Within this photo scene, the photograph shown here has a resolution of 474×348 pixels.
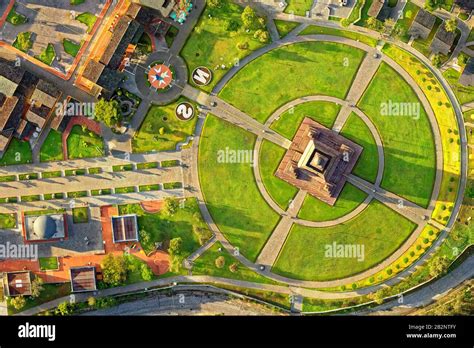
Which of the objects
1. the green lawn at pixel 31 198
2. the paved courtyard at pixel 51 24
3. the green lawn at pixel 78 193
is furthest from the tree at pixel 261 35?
the green lawn at pixel 31 198

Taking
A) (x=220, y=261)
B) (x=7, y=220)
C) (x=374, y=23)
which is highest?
(x=374, y=23)

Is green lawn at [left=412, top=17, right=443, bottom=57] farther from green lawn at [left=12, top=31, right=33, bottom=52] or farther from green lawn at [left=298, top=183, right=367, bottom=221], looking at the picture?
green lawn at [left=12, top=31, right=33, bottom=52]

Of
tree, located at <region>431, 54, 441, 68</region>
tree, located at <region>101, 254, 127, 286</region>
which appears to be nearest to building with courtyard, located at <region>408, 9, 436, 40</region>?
tree, located at <region>431, 54, 441, 68</region>

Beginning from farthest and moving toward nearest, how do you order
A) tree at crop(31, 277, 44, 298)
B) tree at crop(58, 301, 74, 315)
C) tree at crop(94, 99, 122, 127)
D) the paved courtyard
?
1. the paved courtyard
2. tree at crop(31, 277, 44, 298)
3. tree at crop(58, 301, 74, 315)
4. tree at crop(94, 99, 122, 127)

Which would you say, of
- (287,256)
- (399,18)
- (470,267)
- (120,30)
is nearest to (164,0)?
(120,30)

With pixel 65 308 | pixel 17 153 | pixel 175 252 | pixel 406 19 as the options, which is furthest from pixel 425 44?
pixel 65 308

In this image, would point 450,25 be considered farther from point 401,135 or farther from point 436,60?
point 401,135
